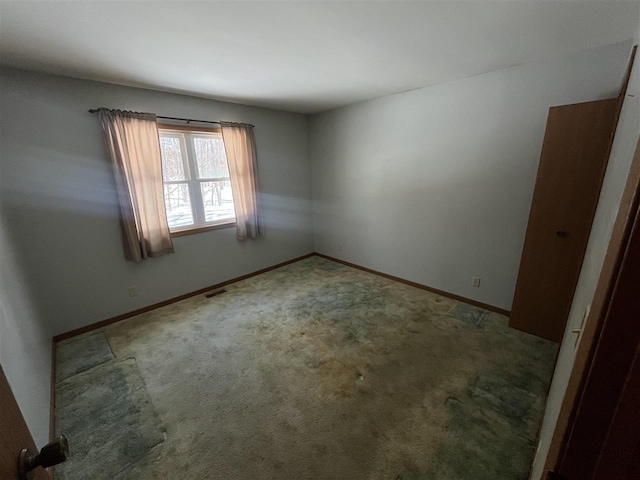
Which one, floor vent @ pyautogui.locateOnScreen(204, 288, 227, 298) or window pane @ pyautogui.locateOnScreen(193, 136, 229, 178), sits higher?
window pane @ pyautogui.locateOnScreen(193, 136, 229, 178)

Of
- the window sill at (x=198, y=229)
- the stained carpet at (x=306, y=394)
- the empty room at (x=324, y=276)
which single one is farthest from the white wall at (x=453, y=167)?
the window sill at (x=198, y=229)

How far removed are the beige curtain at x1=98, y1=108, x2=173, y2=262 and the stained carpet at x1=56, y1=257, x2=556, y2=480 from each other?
85cm

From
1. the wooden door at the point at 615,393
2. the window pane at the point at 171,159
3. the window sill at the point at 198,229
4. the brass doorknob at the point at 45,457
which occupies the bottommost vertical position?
the window sill at the point at 198,229

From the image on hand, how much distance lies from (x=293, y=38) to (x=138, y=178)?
209cm

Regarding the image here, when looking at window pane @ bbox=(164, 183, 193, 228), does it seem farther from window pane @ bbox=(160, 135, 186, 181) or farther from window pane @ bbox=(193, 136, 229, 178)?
window pane @ bbox=(193, 136, 229, 178)

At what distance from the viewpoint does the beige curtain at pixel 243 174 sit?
3.32 m

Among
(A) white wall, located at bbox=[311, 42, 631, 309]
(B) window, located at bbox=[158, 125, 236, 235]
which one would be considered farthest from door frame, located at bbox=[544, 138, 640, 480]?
(B) window, located at bbox=[158, 125, 236, 235]

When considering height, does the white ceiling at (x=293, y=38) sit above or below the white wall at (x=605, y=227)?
above

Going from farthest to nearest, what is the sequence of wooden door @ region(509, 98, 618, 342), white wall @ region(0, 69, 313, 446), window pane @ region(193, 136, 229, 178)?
window pane @ region(193, 136, 229, 178)
wooden door @ region(509, 98, 618, 342)
white wall @ region(0, 69, 313, 446)

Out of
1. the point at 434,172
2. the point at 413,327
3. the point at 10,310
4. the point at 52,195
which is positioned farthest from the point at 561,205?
the point at 52,195

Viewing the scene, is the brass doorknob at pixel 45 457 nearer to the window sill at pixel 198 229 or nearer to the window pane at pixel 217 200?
the window sill at pixel 198 229

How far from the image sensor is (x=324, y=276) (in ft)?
12.5

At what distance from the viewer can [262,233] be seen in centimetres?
388

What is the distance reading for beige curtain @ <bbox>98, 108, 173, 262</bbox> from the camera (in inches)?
97.4
